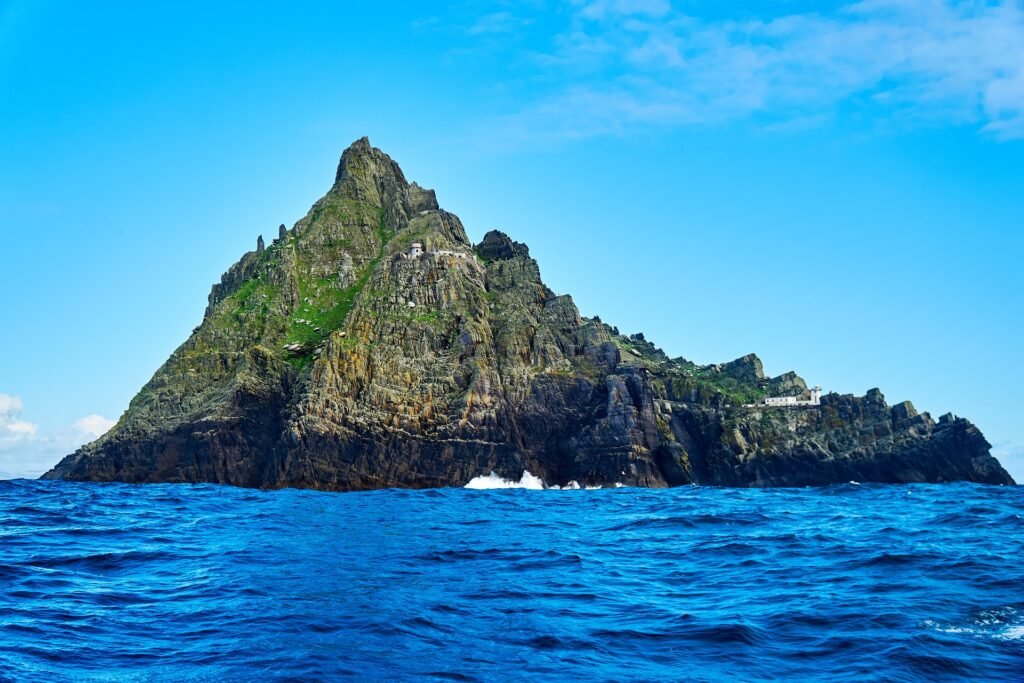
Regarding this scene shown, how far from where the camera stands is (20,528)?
33.4 meters

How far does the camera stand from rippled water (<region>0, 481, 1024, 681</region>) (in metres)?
17.1

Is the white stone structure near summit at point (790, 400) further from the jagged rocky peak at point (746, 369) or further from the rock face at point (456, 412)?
the jagged rocky peak at point (746, 369)

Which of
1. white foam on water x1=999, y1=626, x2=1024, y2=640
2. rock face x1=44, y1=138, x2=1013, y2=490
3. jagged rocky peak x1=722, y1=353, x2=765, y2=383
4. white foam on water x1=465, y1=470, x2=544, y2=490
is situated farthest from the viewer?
jagged rocky peak x1=722, y1=353, x2=765, y2=383

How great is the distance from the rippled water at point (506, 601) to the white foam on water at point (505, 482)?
65055 mm

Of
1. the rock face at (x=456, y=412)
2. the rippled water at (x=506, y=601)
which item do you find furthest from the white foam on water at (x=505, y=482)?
the rippled water at (x=506, y=601)

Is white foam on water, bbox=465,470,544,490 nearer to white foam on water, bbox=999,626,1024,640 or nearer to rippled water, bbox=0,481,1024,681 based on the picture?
rippled water, bbox=0,481,1024,681

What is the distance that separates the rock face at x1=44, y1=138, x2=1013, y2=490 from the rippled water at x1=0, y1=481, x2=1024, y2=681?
219 feet

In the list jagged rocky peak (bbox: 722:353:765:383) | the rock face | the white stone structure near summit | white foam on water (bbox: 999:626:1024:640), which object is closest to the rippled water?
white foam on water (bbox: 999:626:1024:640)

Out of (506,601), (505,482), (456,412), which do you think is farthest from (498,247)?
(506,601)

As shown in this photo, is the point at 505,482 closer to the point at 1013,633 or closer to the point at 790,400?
the point at 790,400

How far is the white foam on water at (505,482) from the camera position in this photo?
10325 cm

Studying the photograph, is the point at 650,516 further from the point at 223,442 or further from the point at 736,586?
the point at 223,442

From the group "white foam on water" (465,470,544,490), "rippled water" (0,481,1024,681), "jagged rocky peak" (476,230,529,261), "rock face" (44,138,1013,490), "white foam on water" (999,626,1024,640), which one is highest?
"jagged rocky peak" (476,230,529,261)

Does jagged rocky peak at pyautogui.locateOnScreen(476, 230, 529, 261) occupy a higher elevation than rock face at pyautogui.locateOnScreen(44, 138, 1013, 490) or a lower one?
higher
